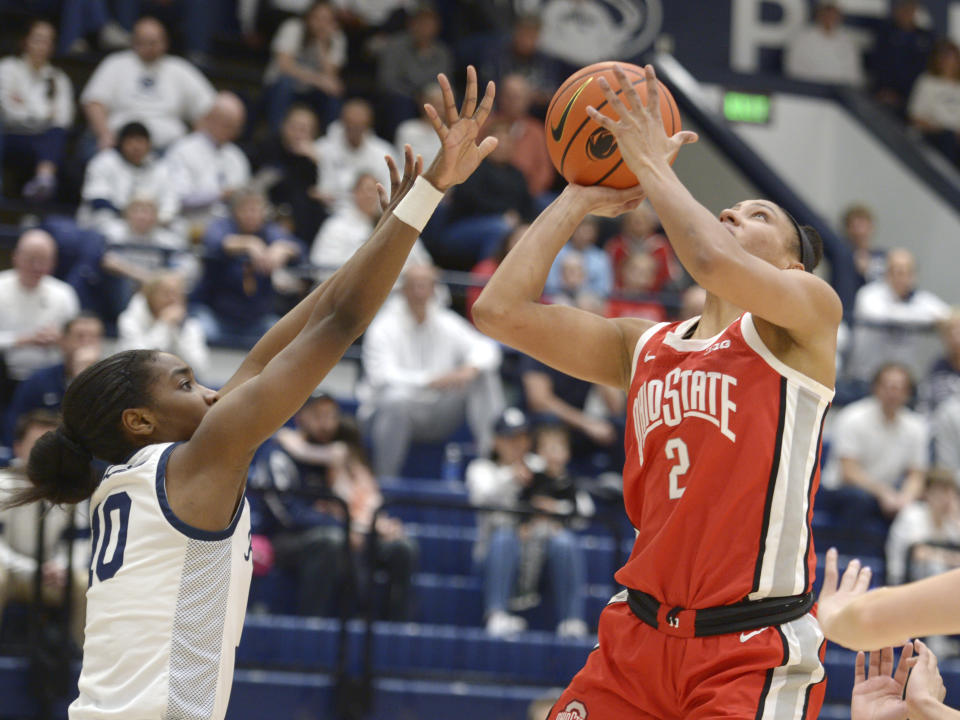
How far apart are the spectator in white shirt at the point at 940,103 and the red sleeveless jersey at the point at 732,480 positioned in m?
12.1

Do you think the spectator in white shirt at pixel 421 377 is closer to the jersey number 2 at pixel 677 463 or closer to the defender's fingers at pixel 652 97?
the jersey number 2 at pixel 677 463

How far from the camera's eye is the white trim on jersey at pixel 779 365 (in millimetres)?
3186

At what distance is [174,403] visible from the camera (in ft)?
10.8

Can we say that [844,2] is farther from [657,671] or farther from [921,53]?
[657,671]

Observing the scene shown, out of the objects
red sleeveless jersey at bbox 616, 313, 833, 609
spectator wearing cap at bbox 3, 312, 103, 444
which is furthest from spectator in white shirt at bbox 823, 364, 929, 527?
red sleeveless jersey at bbox 616, 313, 833, 609

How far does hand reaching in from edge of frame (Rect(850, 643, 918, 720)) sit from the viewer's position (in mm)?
3273

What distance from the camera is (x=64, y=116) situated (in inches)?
400

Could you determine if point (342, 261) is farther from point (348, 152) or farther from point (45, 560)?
point (45, 560)

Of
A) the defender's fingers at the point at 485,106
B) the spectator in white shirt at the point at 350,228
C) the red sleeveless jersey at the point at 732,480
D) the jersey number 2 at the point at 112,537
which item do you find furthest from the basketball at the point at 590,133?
the spectator in white shirt at the point at 350,228

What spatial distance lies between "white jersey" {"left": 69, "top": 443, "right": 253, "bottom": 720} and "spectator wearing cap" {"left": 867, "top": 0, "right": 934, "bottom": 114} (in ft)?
43.3

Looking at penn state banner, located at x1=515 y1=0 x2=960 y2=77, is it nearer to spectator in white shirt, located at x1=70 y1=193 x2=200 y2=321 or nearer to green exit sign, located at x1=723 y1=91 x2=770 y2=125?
green exit sign, located at x1=723 y1=91 x2=770 y2=125

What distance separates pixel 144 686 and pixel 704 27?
42.2ft

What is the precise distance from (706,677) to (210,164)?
7.57 metres

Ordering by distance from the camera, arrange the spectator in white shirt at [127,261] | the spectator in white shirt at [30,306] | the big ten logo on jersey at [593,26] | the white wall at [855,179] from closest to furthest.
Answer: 1. the spectator in white shirt at [30,306]
2. the spectator in white shirt at [127,261]
3. the big ten logo on jersey at [593,26]
4. the white wall at [855,179]
